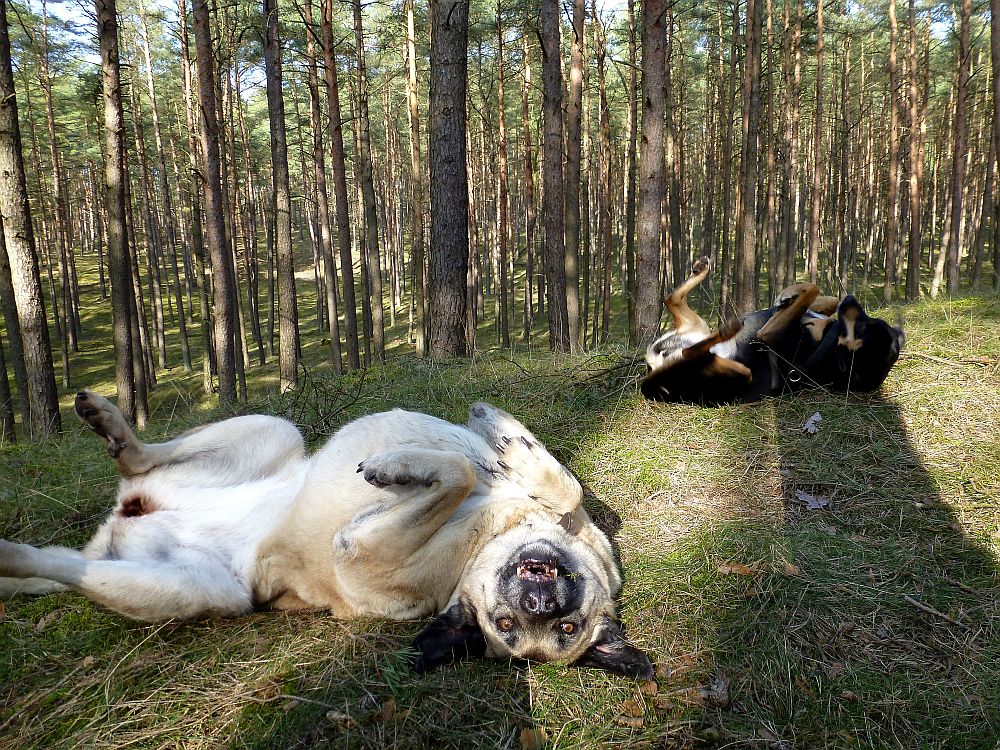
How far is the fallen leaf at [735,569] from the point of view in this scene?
3.11 m

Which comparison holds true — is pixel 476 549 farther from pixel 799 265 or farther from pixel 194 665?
pixel 799 265

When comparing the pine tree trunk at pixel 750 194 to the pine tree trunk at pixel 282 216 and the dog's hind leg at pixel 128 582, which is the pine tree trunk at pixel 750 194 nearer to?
the pine tree trunk at pixel 282 216

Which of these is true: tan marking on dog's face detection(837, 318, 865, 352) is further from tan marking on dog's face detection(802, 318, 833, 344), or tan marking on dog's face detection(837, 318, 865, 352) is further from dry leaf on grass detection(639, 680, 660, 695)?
dry leaf on grass detection(639, 680, 660, 695)

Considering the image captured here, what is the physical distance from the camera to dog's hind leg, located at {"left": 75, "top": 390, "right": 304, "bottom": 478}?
11.4ft

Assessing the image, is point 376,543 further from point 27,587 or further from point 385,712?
point 27,587

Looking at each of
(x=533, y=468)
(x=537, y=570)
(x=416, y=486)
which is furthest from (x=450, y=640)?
(x=533, y=468)

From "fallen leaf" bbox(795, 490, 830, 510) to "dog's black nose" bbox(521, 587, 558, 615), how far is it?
1833 mm

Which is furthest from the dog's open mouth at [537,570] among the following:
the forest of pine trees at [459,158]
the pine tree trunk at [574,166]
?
the pine tree trunk at [574,166]

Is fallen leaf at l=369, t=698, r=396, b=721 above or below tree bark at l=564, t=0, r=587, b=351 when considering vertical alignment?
below

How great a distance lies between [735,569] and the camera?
3135mm

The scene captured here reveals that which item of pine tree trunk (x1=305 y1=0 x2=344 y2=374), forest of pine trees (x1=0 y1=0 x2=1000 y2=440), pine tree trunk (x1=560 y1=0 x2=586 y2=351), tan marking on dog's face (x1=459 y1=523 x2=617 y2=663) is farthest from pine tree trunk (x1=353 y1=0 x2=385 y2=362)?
tan marking on dog's face (x1=459 y1=523 x2=617 y2=663)

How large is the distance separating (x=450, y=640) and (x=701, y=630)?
45.5 inches

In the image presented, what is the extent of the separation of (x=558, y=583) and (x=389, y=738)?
953 mm

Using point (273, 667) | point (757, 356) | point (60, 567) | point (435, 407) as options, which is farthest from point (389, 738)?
point (757, 356)
